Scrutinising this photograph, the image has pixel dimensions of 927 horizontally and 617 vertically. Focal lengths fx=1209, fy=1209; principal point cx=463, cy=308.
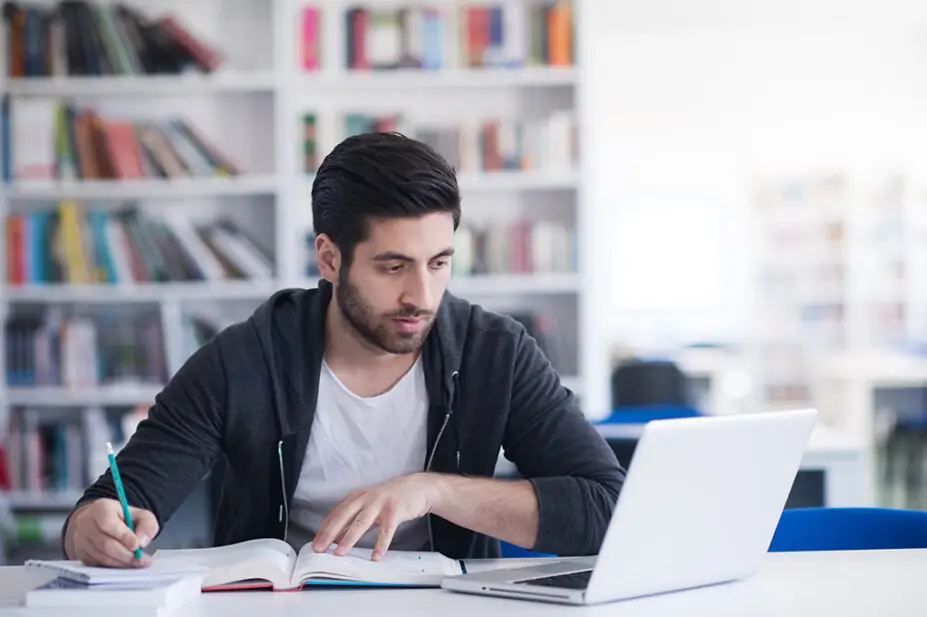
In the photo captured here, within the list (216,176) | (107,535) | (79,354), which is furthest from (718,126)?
(107,535)

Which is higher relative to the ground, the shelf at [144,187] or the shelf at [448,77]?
the shelf at [448,77]

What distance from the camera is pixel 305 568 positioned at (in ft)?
4.69

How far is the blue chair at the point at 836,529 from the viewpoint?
1805 millimetres

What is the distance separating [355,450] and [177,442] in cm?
26

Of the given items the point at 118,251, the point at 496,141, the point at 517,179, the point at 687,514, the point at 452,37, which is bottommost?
Answer: the point at 687,514

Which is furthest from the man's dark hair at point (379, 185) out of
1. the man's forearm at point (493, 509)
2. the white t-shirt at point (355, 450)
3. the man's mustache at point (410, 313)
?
the man's forearm at point (493, 509)

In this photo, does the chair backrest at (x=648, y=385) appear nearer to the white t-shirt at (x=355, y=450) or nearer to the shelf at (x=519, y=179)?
the shelf at (x=519, y=179)

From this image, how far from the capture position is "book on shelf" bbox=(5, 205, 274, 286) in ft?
14.5

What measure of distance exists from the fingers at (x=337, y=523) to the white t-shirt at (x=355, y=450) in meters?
0.32

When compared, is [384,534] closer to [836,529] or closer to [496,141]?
[836,529]

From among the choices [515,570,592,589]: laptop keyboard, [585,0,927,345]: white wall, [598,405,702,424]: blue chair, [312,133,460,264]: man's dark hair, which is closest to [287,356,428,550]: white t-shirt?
[312,133,460,264]: man's dark hair

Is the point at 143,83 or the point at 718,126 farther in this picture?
the point at 718,126

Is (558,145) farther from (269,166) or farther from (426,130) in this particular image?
(269,166)

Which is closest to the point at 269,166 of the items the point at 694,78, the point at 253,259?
the point at 253,259
